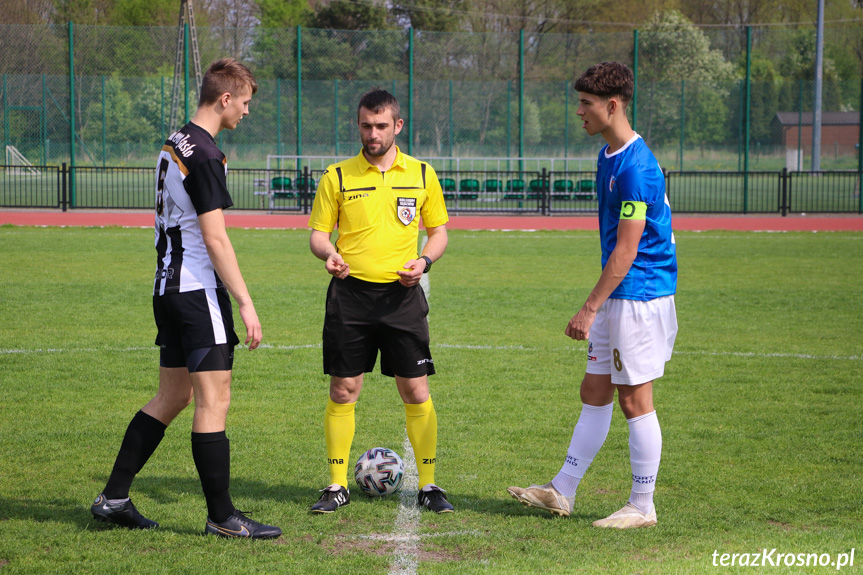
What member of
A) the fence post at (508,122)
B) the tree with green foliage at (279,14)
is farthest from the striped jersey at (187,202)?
the tree with green foliage at (279,14)

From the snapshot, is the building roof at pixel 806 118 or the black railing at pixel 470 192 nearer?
the black railing at pixel 470 192

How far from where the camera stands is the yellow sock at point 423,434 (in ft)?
15.0

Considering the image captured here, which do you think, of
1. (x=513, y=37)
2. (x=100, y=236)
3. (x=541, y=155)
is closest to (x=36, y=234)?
(x=100, y=236)

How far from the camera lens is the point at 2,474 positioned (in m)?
4.83

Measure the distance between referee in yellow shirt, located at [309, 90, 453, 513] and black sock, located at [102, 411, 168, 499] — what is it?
2.80ft

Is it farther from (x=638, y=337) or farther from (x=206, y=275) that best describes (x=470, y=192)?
(x=206, y=275)

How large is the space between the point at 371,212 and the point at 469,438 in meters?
1.88

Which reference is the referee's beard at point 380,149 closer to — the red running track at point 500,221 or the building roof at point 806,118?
the red running track at point 500,221

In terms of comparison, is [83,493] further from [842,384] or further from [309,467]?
[842,384]

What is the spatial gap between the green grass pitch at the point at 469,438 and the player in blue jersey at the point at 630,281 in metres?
0.38

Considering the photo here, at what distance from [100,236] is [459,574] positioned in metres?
15.6

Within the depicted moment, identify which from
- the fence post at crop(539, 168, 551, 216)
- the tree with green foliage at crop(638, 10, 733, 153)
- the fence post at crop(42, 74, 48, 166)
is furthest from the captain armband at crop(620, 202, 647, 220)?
the fence post at crop(42, 74, 48, 166)

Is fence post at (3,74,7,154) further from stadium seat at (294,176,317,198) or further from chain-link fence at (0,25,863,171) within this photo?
stadium seat at (294,176,317,198)

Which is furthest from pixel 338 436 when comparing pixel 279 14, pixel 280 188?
pixel 279 14
